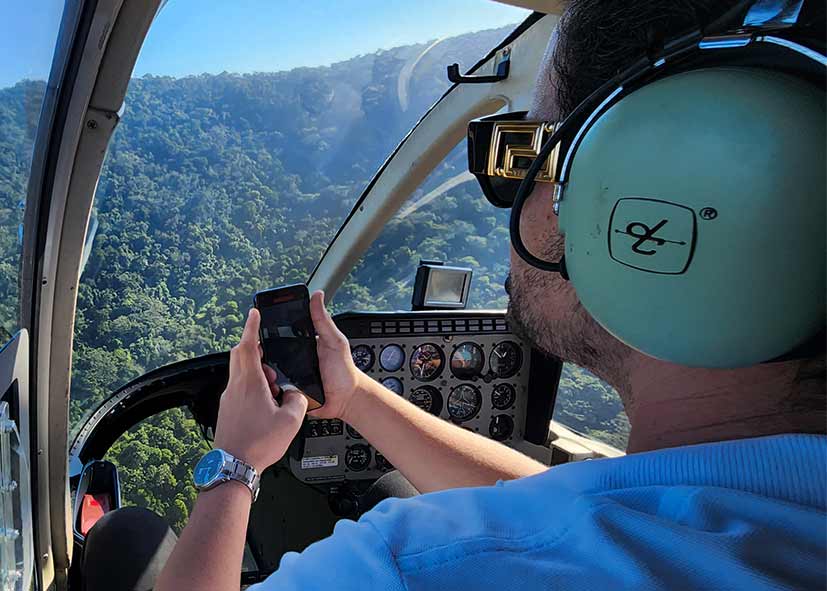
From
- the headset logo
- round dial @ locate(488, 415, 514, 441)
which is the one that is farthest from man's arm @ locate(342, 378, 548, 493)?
round dial @ locate(488, 415, 514, 441)

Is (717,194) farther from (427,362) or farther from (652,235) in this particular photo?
(427,362)

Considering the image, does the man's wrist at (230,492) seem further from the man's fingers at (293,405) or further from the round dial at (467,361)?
the round dial at (467,361)

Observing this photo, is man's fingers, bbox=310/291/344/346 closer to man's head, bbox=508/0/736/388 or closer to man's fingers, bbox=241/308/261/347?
man's fingers, bbox=241/308/261/347

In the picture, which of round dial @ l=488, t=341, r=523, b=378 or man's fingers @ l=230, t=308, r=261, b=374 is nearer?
man's fingers @ l=230, t=308, r=261, b=374

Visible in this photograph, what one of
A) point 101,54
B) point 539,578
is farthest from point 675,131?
point 101,54

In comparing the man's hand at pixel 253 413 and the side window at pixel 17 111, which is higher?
the side window at pixel 17 111

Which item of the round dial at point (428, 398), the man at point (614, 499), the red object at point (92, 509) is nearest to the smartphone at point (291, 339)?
the man at point (614, 499)
